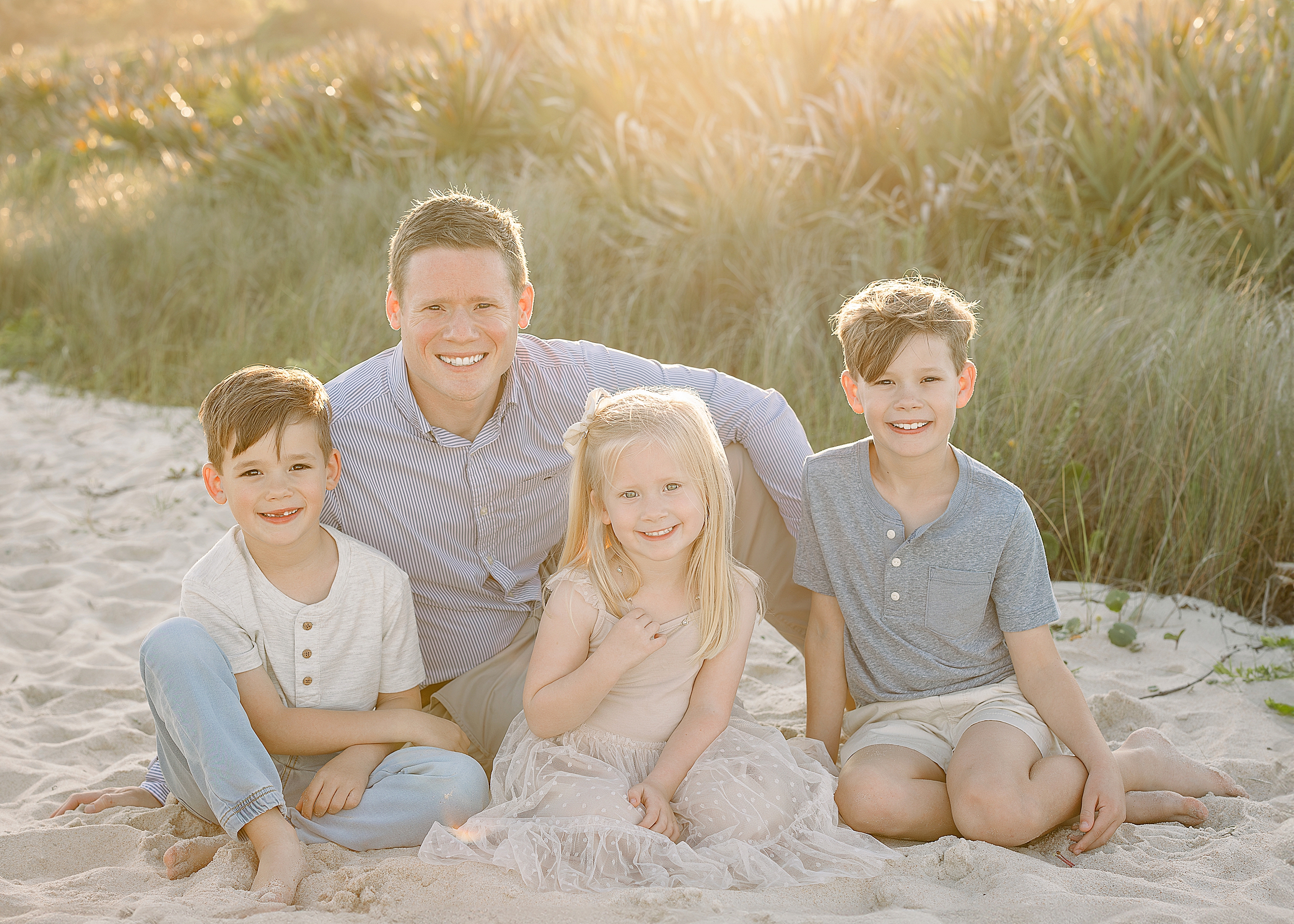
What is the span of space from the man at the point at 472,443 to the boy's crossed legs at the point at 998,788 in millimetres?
989

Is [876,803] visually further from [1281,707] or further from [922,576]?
[1281,707]

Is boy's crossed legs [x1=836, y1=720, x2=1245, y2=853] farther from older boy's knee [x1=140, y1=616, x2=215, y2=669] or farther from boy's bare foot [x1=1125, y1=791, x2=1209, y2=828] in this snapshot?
older boy's knee [x1=140, y1=616, x2=215, y2=669]

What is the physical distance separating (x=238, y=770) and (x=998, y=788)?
1.85m

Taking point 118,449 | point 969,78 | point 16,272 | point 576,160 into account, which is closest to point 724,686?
point 118,449

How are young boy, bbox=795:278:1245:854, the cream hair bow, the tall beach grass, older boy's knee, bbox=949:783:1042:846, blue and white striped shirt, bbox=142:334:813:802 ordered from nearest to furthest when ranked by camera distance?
older boy's knee, bbox=949:783:1042:846
young boy, bbox=795:278:1245:854
the cream hair bow
blue and white striped shirt, bbox=142:334:813:802
the tall beach grass

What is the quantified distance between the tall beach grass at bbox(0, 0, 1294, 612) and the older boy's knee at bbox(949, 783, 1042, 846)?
186cm

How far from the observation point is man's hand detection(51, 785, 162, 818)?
2834mm

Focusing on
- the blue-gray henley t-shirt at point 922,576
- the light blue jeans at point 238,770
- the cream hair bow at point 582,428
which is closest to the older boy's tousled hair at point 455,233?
the cream hair bow at point 582,428

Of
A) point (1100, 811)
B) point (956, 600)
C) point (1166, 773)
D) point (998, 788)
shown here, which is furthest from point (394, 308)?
point (1166, 773)

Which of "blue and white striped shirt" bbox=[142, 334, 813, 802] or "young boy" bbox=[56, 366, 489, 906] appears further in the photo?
"blue and white striped shirt" bbox=[142, 334, 813, 802]

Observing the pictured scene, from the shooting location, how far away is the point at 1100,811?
2.60m

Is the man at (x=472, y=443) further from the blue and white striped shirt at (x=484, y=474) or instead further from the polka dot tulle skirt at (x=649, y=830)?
the polka dot tulle skirt at (x=649, y=830)

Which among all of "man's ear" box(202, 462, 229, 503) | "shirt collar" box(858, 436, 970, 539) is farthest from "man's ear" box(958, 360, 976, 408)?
"man's ear" box(202, 462, 229, 503)

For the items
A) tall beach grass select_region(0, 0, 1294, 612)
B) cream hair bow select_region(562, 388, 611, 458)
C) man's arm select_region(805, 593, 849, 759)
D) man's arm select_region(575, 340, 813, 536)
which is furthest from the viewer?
tall beach grass select_region(0, 0, 1294, 612)
